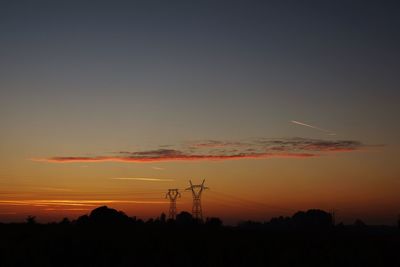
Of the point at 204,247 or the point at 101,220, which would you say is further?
the point at 101,220

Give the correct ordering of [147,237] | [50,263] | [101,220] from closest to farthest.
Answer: [50,263] < [147,237] < [101,220]

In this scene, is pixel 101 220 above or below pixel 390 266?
above

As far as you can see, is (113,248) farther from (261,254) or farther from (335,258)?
(335,258)

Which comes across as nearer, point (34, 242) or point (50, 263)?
point (50, 263)

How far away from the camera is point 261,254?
41844 mm

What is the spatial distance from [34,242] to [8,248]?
431 cm

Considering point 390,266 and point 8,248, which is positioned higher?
point 8,248

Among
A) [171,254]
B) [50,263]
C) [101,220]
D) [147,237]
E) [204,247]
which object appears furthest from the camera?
[101,220]

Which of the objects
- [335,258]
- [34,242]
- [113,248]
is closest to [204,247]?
[113,248]

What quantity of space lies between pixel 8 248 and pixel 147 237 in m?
14.2

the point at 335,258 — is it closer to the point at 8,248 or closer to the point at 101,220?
the point at 8,248

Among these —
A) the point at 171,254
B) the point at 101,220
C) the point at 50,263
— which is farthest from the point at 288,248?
the point at 101,220

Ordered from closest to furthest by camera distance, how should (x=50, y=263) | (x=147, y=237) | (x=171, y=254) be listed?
1. (x=50, y=263)
2. (x=171, y=254)
3. (x=147, y=237)

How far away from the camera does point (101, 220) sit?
93750mm
